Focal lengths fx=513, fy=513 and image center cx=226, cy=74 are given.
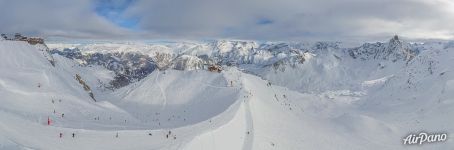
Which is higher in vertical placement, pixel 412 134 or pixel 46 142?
pixel 46 142

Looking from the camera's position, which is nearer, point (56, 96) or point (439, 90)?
point (56, 96)

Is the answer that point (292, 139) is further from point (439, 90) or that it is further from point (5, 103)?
point (439, 90)

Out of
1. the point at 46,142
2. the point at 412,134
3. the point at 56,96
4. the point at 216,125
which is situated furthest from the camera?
the point at 412,134

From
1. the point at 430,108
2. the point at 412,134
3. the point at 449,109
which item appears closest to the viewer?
the point at 412,134

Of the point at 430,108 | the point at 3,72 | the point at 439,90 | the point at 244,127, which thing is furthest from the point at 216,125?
the point at 439,90

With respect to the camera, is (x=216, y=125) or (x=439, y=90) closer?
(x=216, y=125)

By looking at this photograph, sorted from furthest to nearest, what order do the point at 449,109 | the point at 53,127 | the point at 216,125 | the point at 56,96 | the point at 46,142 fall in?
1. the point at 449,109
2. the point at 56,96
3. the point at 216,125
4. the point at 53,127
5. the point at 46,142

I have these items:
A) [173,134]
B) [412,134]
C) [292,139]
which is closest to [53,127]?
[173,134]

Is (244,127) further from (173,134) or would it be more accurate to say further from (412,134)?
(412,134)

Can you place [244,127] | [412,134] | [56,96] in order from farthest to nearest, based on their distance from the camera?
[412,134] < [56,96] < [244,127]
